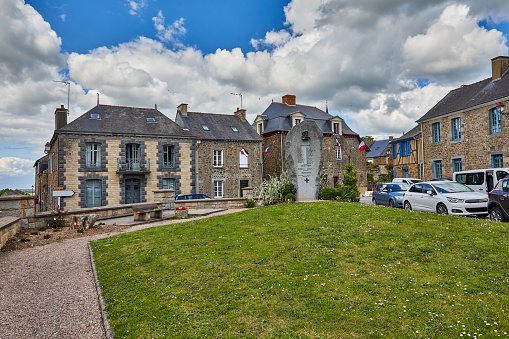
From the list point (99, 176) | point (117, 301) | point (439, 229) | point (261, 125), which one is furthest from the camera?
point (261, 125)

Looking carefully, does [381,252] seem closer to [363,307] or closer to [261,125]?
[363,307]

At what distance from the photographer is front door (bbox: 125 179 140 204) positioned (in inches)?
1027

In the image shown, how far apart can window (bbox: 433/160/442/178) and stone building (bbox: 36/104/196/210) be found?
19320 millimetres

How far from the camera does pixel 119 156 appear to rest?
1008 inches

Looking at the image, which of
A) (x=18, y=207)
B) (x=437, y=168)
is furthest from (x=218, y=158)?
(x=18, y=207)

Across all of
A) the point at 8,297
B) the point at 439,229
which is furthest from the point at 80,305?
the point at 439,229

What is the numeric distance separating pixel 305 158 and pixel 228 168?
572 inches

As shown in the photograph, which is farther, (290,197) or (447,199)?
(290,197)

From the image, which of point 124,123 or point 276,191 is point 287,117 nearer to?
point 124,123

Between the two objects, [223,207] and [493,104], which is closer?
[223,207]

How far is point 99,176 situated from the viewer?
24984 mm

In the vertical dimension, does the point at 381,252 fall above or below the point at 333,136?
below

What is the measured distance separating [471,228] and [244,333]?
22.1 ft

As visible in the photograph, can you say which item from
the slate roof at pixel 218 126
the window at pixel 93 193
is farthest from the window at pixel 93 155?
the slate roof at pixel 218 126
